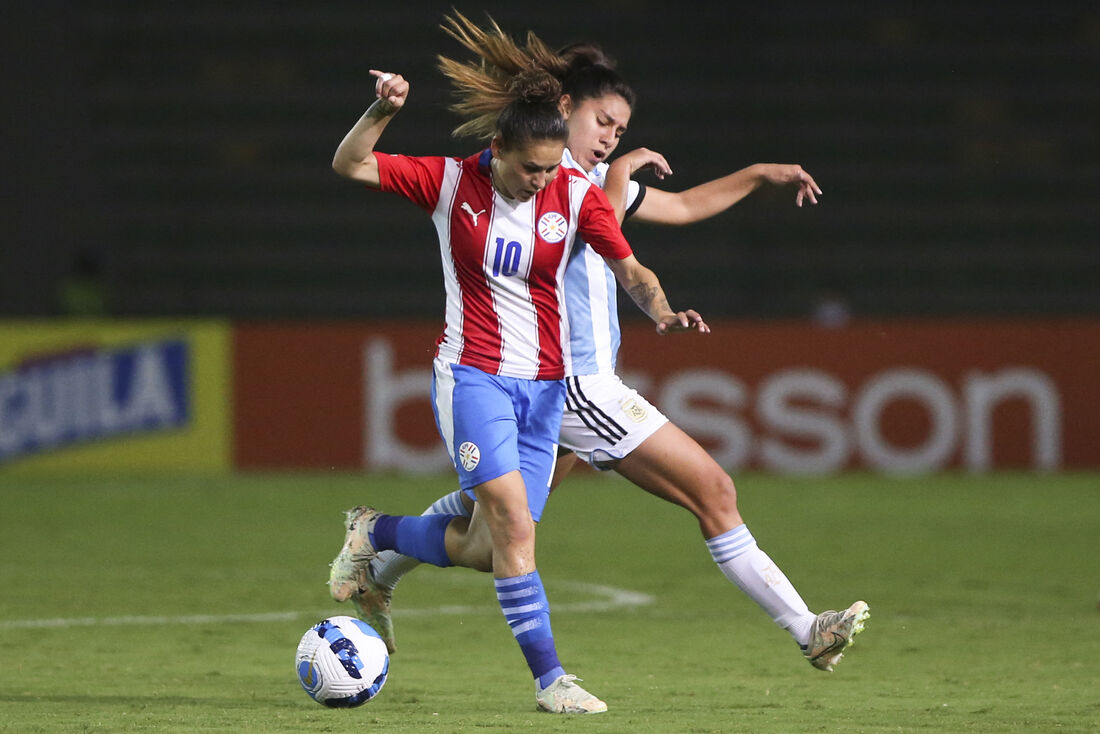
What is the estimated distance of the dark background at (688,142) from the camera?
809 inches

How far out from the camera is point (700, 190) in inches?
246

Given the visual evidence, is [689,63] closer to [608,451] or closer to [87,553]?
[87,553]

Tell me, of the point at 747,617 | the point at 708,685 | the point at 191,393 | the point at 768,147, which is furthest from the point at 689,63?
the point at 708,685

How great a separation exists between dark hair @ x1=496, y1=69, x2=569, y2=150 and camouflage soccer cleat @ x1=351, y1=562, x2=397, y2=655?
1803 mm

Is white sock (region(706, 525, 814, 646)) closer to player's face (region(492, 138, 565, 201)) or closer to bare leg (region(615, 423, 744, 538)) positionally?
bare leg (region(615, 423, 744, 538))

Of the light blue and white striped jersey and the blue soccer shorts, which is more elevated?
the light blue and white striped jersey

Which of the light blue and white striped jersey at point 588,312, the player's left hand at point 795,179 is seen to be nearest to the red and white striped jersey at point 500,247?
the light blue and white striped jersey at point 588,312

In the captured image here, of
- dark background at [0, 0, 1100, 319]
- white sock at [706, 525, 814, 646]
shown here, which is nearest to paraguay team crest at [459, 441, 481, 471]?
white sock at [706, 525, 814, 646]

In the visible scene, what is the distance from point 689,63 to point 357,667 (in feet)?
53.2

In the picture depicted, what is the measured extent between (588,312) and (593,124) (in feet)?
2.17

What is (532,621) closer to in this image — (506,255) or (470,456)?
(470,456)

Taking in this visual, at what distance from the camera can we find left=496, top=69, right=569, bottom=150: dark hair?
17.3 feet

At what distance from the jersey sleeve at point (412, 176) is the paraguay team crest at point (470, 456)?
76cm

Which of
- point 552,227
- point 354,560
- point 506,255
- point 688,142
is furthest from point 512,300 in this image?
point 688,142
